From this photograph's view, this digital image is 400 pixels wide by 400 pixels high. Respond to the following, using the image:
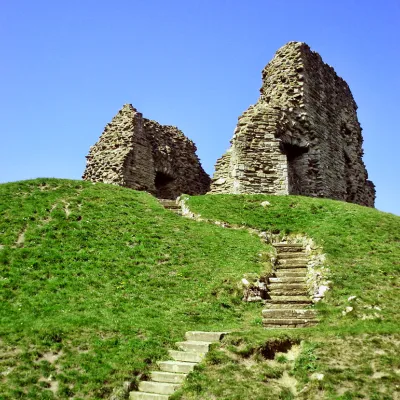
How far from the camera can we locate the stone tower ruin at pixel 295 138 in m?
31.0

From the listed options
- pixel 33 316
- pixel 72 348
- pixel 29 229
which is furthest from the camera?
pixel 29 229

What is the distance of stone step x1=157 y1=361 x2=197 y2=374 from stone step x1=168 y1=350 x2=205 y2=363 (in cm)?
26

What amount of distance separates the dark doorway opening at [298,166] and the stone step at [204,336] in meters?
→ 20.1

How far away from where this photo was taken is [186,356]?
1281cm

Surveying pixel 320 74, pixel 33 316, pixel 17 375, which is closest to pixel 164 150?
pixel 320 74

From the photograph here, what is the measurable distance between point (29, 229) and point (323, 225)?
14.1m

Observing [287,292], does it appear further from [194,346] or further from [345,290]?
[194,346]

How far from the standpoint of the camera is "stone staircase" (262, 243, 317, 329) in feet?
51.4

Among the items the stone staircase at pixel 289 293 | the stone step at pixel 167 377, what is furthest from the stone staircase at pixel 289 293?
the stone step at pixel 167 377

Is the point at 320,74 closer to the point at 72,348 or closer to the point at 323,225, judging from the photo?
the point at 323,225

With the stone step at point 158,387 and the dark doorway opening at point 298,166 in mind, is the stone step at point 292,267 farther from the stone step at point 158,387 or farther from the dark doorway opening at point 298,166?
the dark doorway opening at point 298,166

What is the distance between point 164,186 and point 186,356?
1115 inches

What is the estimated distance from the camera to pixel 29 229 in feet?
69.4

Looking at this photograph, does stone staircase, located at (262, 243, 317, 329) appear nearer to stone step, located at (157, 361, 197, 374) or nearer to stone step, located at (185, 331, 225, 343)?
stone step, located at (185, 331, 225, 343)
